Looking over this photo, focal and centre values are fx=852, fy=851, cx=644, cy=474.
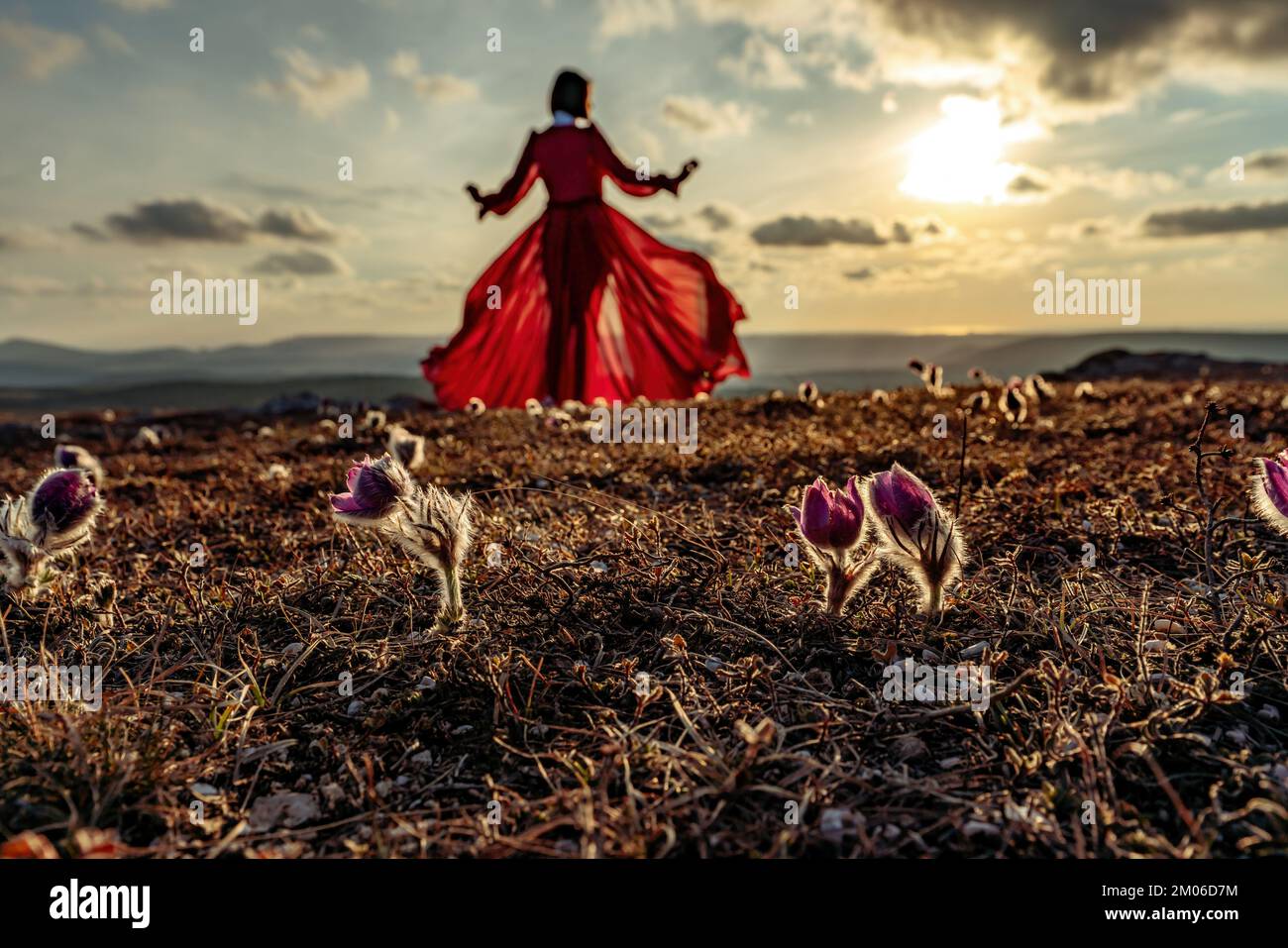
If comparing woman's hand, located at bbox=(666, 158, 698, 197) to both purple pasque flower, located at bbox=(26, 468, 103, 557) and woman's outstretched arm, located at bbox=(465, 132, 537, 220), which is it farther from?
purple pasque flower, located at bbox=(26, 468, 103, 557)

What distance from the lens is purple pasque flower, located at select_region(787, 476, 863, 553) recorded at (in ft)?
7.04

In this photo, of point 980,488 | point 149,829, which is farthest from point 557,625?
point 980,488

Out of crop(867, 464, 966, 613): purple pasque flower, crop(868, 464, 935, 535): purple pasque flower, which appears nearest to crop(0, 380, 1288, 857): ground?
crop(867, 464, 966, 613): purple pasque flower

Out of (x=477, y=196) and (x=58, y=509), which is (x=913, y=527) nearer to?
(x=58, y=509)

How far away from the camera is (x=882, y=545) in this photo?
7.35ft

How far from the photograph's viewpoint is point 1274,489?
221 centimetres

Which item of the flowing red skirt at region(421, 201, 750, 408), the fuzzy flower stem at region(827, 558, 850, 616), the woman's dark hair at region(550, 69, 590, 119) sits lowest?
the fuzzy flower stem at region(827, 558, 850, 616)

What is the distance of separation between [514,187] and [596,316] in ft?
5.97

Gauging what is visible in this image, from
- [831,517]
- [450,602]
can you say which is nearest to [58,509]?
[450,602]

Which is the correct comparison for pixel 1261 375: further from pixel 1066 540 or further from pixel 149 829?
pixel 149 829

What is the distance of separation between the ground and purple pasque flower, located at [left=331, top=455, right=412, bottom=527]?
1.13ft

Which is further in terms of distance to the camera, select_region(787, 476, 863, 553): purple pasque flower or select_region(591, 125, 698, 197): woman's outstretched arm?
select_region(591, 125, 698, 197): woman's outstretched arm

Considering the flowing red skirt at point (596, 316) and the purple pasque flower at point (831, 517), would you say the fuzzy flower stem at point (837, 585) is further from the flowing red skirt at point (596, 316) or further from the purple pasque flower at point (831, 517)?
the flowing red skirt at point (596, 316)
